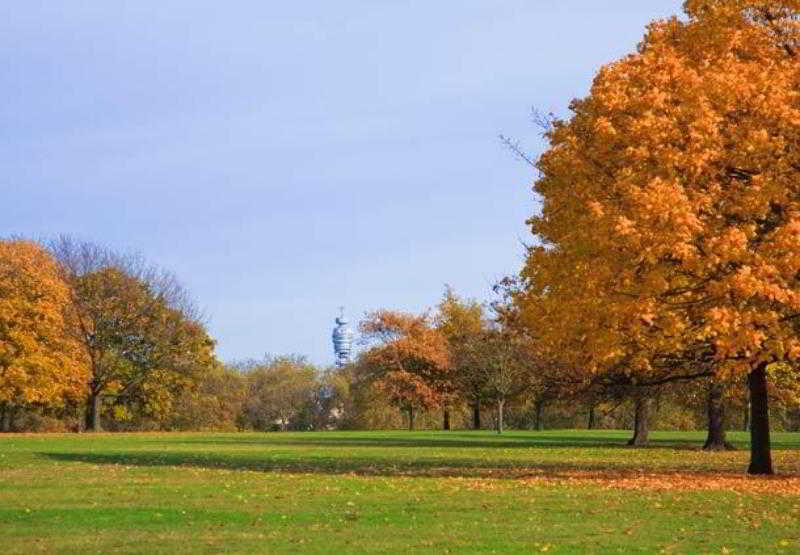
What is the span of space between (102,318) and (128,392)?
570cm

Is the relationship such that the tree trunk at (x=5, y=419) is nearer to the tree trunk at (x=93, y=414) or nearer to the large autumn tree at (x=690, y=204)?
the tree trunk at (x=93, y=414)

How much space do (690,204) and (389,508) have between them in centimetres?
895

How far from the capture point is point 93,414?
73.3m

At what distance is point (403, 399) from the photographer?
314 ft

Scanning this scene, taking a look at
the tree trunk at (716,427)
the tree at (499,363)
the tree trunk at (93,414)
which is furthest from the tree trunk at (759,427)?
the tree trunk at (93,414)

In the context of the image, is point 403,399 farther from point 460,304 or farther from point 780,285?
point 780,285

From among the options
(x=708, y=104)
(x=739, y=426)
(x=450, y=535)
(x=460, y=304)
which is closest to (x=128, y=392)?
(x=460, y=304)

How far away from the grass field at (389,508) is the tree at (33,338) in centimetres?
3524

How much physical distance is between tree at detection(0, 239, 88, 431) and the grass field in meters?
35.2

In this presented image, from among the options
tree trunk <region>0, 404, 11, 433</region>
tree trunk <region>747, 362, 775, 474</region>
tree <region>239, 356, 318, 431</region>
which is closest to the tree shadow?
tree trunk <region>747, 362, 775, 474</region>

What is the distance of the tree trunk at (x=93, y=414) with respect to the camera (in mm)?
72938

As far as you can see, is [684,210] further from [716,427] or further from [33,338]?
[33,338]

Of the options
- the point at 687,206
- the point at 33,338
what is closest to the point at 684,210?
the point at 687,206

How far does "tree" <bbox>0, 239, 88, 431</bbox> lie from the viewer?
66.0 metres
